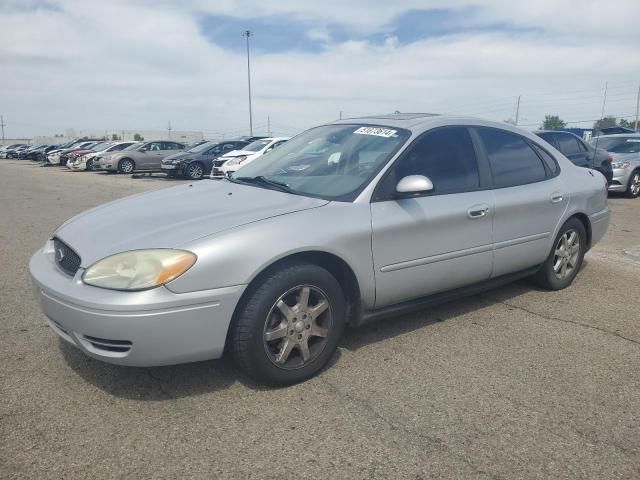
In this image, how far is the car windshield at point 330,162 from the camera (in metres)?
3.39

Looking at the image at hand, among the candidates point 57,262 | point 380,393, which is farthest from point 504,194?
point 57,262

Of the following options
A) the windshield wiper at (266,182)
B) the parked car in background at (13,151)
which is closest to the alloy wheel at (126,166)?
the windshield wiper at (266,182)

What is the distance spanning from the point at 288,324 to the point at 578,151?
10.8 meters

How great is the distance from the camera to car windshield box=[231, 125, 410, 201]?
339 centimetres

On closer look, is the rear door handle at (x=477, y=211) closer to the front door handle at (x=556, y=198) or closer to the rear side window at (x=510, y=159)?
the rear side window at (x=510, y=159)

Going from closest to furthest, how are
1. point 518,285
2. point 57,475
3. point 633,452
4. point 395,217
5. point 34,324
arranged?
point 57,475
point 633,452
point 395,217
point 34,324
point 518,285

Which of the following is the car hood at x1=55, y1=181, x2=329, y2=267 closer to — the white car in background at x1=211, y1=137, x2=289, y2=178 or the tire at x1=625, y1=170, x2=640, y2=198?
the tire at x1=625, y1=170, x2=640, y2=198

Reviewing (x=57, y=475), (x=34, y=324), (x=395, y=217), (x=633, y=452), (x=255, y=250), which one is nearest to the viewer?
(x=57, y=475)

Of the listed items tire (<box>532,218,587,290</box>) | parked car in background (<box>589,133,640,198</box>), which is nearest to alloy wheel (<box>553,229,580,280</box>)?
tire (<box>532,218,587,290</box>)

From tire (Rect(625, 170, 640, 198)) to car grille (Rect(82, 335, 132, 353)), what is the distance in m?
12.8

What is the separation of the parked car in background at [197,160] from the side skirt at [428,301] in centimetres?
1561

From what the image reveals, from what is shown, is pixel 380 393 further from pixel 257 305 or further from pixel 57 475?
pixel 57 475

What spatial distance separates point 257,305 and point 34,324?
81.7 inches

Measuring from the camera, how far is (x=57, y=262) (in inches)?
122
